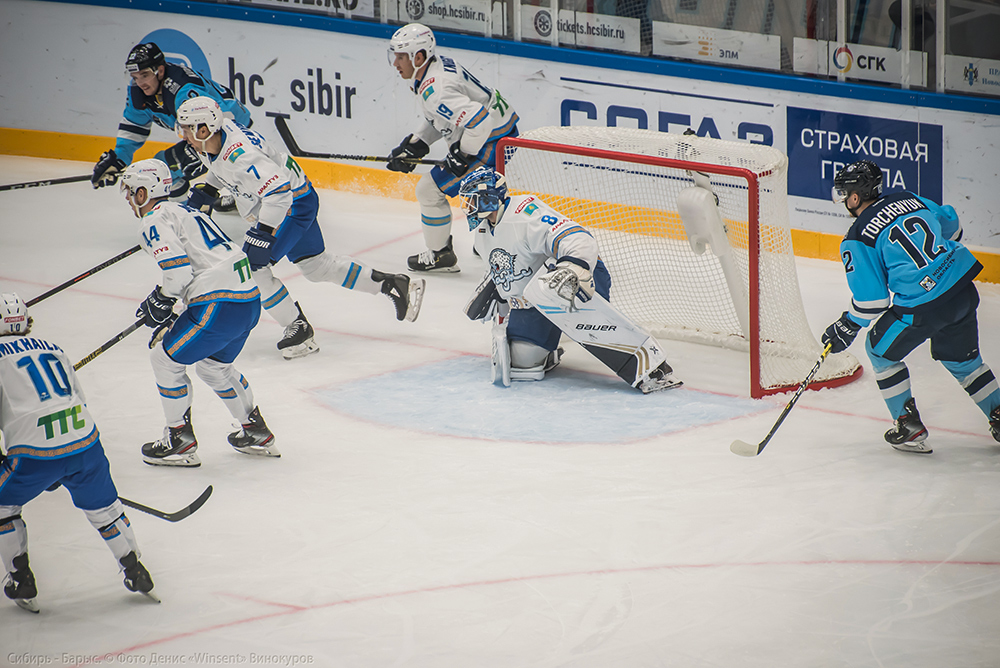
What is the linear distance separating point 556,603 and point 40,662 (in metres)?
1.37

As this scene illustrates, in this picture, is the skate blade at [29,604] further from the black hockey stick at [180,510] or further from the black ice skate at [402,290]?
the black ice skate at [402,290]

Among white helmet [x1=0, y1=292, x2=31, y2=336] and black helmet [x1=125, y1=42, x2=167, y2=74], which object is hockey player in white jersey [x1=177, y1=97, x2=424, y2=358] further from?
white helmet [x1=0, y1=292, x2=31, y2=336]

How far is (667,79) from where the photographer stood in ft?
21.6

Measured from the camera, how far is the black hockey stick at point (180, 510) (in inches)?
134

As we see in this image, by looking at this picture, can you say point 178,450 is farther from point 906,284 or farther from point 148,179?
point 906,284

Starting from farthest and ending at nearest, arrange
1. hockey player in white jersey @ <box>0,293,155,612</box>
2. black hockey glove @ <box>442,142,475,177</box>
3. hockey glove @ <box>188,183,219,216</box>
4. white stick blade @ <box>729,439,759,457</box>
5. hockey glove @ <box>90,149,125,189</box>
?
1. hockey glove @ <box>90,149,125,189</box>
2. black hockey glove @ <box>442,142,475,177</box>
3. hockey glove @ <box>188,183,219,216</box>
4. white stick blade @ <box>729,439,759,457</box>
5. hockey player in white jersey @ <box>0,293,155,612</box>

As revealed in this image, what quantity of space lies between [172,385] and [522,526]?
51.5 inches

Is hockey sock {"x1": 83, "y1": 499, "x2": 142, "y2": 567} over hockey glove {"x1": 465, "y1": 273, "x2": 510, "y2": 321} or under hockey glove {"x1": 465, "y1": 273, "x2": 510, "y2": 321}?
under

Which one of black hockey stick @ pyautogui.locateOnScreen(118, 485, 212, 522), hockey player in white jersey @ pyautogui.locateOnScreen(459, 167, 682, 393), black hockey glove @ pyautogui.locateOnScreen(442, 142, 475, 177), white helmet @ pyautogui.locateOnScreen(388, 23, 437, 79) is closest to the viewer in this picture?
black hockey stick @ pyautogui.locateOnScreen(118, 485, 212, 522)


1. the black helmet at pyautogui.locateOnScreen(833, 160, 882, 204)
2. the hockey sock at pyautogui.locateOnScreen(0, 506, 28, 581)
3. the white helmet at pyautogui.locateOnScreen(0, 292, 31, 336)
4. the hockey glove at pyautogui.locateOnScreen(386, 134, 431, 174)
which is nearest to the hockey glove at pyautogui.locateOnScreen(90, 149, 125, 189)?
the hockey glove at pyautogui.locateOnScreen(386, 134, 431, 174)

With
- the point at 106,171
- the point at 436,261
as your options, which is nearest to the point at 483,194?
the point at 436,261

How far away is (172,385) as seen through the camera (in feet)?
13.3

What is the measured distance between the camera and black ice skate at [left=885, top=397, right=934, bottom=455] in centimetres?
412

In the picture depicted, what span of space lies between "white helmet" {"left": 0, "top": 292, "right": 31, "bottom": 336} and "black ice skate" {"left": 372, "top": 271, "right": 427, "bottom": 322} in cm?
241
